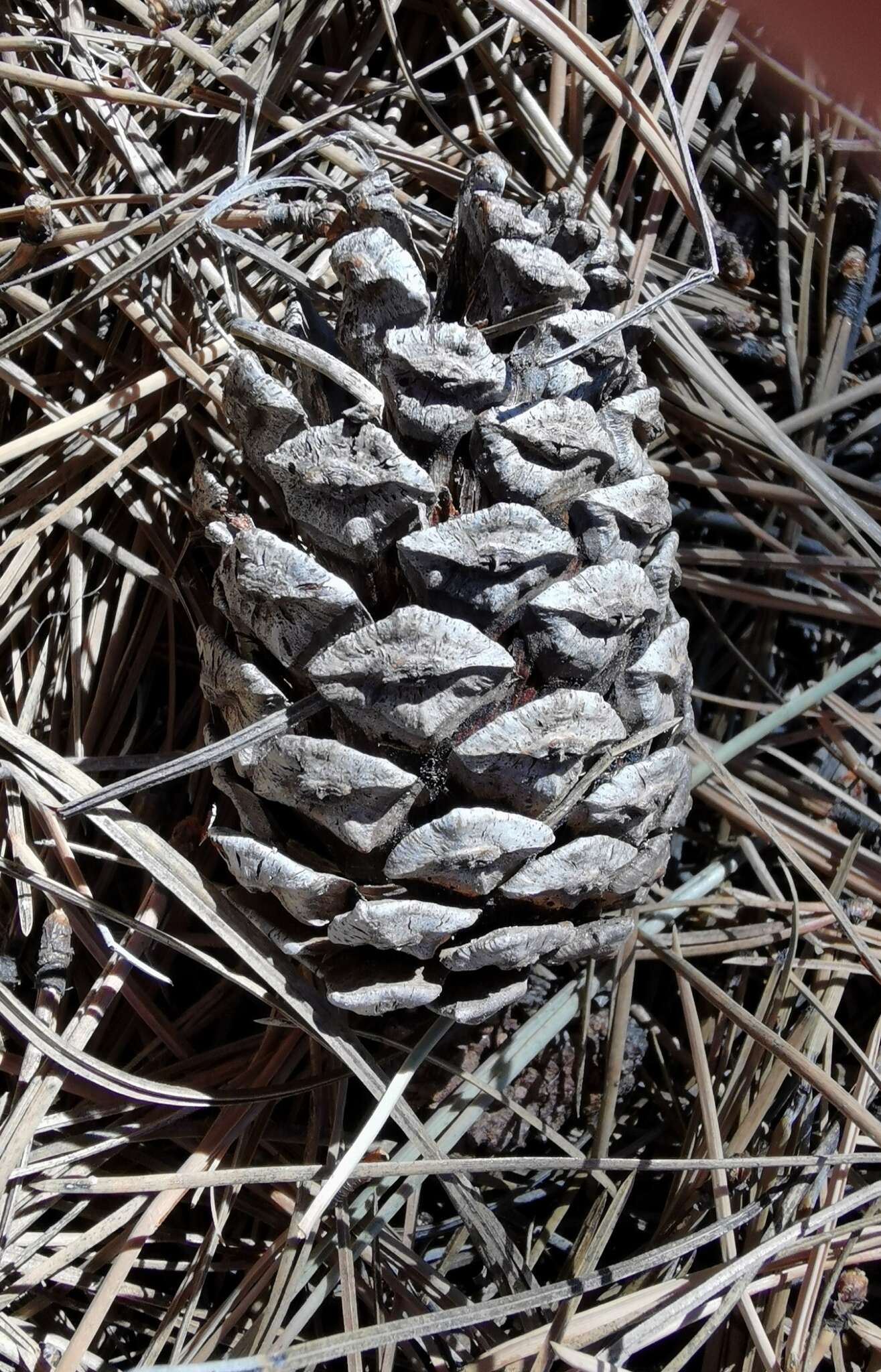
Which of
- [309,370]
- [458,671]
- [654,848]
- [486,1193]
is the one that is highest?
[309,370]

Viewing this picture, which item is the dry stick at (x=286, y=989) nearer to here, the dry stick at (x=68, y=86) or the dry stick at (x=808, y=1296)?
the dry stick at (x=808, y=1296)

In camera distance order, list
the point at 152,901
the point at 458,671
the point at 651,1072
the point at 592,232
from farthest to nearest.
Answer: the point at 651,1072
the point at 152,901
the point at 592,232
the point at 458,671

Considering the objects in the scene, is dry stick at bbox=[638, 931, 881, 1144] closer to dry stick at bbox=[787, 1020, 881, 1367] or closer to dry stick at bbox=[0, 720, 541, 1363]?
dry stick at bbox=[787, 1020, 881, 1367]

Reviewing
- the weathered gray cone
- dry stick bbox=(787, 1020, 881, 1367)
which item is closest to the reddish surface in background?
the weathered gray cone

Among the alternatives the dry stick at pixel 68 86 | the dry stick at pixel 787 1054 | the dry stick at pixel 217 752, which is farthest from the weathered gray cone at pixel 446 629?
the dry stick at pixel 68 86

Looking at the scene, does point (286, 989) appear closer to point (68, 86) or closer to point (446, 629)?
point (446, 629)

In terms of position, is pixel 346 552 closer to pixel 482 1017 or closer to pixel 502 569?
pixel 502 569

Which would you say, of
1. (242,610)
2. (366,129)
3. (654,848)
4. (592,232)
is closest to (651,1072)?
(654,848)
